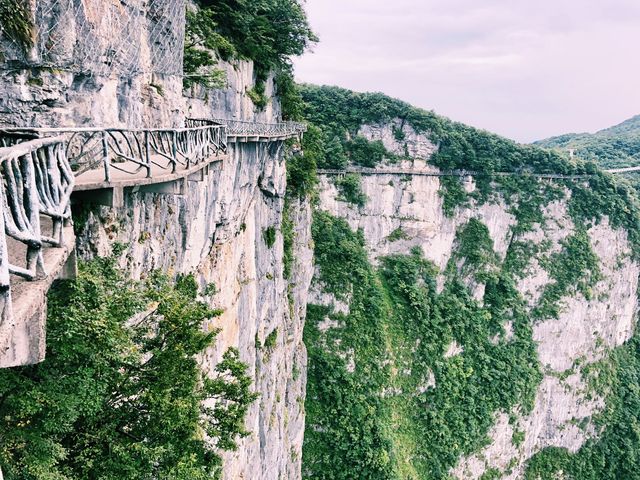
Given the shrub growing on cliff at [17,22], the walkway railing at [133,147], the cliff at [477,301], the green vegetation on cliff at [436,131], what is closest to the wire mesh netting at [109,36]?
the shrub growing on cliff at [17,22]

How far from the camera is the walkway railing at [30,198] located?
12.0 ft

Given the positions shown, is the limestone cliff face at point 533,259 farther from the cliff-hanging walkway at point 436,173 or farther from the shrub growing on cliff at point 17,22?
the shrub growing on cliff at point 17,22

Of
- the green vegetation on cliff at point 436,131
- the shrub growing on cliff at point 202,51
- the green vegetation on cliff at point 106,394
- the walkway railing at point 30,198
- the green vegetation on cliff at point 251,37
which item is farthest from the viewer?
the green vegetation on cliff at point 436,131

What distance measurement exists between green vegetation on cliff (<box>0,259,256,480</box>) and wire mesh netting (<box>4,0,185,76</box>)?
15.8 ft

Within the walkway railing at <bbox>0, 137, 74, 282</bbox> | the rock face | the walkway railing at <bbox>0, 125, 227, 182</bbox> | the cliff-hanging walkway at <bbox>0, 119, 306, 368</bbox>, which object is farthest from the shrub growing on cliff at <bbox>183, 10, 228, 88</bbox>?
the walkway railing at <bbox>0, 137, 74, 282</bbox>

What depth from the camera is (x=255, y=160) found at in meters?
21.8

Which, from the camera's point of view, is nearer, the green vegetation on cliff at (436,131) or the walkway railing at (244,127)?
the walkway railing at (244,127)

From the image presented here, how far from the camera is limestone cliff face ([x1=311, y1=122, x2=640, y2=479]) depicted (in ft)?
160

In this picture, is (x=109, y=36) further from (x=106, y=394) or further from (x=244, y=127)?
(x=244, y=127)

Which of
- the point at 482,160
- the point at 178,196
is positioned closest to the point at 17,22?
the point at 178,196

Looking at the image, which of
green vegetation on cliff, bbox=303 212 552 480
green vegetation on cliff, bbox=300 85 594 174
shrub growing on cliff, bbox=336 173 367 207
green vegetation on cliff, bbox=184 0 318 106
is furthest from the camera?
green vegetation on cliff, bbox=300 85 594 174

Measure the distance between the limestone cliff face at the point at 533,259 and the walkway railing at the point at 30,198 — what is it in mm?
42260

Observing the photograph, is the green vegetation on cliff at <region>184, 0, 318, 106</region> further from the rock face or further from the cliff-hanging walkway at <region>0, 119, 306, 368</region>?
the cliff-hanging walkway at <region>0, 119, 306, 368</region>

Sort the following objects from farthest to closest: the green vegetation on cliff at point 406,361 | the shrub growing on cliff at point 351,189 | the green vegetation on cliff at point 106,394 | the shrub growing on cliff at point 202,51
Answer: the shrub growing on cliff at point 351,189 < the green vegetation on cliff at point 406,361 < the shrub growing on cliff at point 202,51 < the green vegetation on cliff at point 106,394
